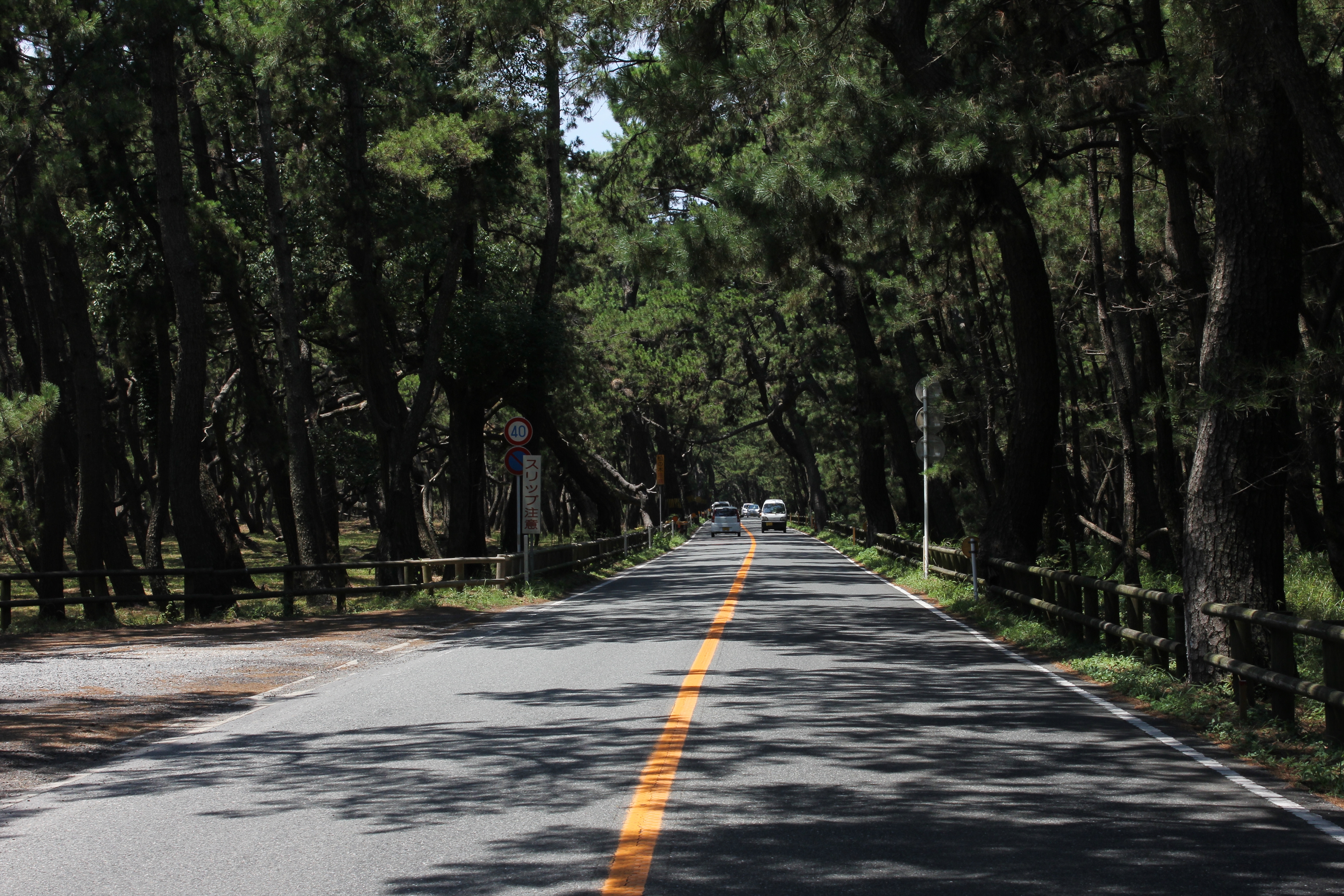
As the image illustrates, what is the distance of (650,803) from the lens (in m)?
6.61

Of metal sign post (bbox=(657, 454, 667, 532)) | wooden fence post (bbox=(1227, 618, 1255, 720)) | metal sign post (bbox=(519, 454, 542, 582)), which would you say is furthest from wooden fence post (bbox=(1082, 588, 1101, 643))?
metal sign post (bbox=(657, 454, 667, 532))

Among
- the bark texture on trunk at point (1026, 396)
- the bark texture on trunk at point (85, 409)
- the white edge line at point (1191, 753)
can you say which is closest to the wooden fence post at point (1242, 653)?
the white edge line at point (1191, 753)

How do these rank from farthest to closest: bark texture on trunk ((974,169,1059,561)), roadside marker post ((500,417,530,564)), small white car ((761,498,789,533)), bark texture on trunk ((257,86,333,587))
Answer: small white car ((761,498,789,533))
roadside marker post ((500,417,530,564))
bark texture on trunk ((257,86,333,587))
bark texture on trunk ((974,169,1059,561))

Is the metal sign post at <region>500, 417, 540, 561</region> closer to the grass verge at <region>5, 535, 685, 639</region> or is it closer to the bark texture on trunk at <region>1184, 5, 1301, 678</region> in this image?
the grass verge at <region>5, 535, 685, 639</region>

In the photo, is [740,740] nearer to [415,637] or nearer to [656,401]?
[415,637]

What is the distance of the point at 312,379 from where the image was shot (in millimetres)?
35219

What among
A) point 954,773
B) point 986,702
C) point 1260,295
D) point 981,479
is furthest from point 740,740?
point 981,479

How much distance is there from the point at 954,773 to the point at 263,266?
24.3 metres

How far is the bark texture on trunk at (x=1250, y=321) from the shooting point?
9633 millimetres

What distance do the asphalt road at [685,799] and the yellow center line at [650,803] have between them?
3.0 inches

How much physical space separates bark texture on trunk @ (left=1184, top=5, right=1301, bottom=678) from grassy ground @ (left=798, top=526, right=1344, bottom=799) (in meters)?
0.55

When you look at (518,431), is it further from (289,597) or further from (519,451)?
(289,597)

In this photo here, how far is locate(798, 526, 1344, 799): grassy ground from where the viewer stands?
7.59 m

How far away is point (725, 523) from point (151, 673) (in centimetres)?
4948
